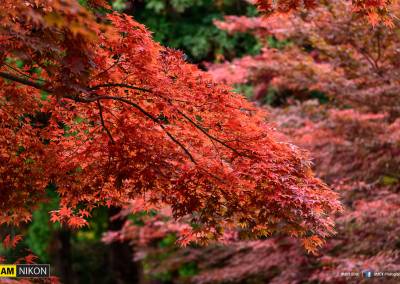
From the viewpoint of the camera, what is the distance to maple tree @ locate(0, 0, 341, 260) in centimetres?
358

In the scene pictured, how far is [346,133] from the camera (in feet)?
25.0

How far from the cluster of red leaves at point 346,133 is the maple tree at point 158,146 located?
2.63 m

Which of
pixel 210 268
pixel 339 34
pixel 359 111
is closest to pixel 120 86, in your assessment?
pixel 339 34

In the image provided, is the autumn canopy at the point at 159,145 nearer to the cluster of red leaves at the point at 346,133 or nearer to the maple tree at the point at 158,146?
the maple tree at the point at 158,146

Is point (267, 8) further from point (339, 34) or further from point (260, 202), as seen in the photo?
point (339, 34)

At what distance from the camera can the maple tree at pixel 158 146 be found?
3.58 meters

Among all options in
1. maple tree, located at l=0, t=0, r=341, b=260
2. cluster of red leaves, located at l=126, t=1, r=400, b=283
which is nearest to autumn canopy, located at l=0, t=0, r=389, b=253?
maple tree, located at l=0, t=0, r=341, b=260

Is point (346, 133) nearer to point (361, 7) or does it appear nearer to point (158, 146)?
point (361, 7)

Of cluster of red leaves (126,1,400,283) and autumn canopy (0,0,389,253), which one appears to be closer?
autumn canopy (0,0,389,253)

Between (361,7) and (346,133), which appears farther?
(346,133)

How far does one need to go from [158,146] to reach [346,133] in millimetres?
4565

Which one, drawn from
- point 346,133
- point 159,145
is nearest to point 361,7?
point 159,145

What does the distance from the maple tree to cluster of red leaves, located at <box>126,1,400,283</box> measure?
2.63 meters

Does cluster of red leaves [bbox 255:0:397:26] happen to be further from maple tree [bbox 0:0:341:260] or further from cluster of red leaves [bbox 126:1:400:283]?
cluster of red leaves [bbox 126:1:400:283]
